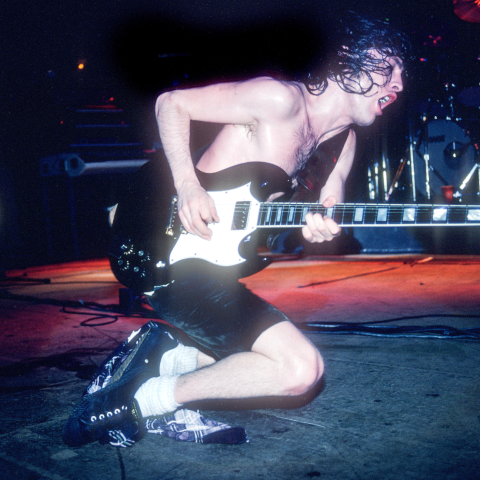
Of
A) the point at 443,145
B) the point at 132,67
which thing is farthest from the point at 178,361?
the point at 443,145

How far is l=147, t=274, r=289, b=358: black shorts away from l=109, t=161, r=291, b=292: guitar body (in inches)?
3.8

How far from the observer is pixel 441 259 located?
569 centimetres

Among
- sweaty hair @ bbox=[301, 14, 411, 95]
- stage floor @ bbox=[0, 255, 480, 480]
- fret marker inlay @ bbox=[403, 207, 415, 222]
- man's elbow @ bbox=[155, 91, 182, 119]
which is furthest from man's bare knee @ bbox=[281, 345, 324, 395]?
sweaty hair @ bbox=[301, 14, 411, 95]

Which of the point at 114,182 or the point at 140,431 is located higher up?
the point at 114,182

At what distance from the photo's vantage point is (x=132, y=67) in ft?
19.2

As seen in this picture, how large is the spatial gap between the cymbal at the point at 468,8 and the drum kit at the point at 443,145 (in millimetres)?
1720

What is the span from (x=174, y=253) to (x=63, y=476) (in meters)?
0.91

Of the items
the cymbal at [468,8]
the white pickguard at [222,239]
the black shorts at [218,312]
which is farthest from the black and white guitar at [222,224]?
the cymbal at [468,8]

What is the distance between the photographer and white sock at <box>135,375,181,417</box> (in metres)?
1.45

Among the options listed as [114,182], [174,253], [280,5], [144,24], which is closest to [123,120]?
[144,24]

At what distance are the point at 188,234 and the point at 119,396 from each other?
0.72 m

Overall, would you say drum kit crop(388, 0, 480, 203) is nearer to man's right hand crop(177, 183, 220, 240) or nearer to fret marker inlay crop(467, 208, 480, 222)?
fret marker inlay crop(467, 208, 480, 222)

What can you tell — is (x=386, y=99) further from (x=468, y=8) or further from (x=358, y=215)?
(x=468, y=8)

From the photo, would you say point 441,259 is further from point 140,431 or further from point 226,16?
point 140,431
